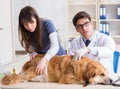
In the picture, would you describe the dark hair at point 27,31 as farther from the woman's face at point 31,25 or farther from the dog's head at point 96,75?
the dog's head at point 96,75

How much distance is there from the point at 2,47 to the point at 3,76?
71.4 inches

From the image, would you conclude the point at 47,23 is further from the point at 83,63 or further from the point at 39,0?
the point at 39,0

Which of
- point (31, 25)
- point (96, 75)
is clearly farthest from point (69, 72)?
point (31, 25)

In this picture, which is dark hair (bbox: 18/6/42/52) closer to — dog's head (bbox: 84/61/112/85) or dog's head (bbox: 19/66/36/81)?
dog's head (bbox: 19/66/36/81)

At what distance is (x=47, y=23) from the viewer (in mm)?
1954

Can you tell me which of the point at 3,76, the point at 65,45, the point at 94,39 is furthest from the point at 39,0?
the point at 3,76

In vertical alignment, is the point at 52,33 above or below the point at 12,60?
above

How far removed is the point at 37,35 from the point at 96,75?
1.95 ft

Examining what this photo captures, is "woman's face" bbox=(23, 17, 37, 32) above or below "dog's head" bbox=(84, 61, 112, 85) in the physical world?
above

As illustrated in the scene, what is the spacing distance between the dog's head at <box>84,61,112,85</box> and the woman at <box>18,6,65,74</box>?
28cm

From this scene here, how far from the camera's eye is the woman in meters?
1.67

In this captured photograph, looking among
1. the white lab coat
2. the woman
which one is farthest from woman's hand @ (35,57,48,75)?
the white lab coat

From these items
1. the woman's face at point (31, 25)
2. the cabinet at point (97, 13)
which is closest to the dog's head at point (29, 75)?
the woman's face at point (31, 25)

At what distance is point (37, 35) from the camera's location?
6.03ft
